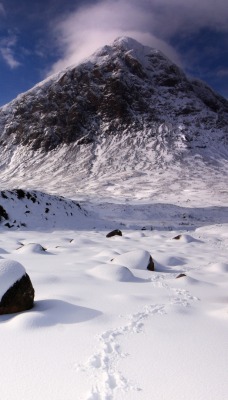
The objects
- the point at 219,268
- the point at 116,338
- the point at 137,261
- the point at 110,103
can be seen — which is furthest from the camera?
the point at 110,103

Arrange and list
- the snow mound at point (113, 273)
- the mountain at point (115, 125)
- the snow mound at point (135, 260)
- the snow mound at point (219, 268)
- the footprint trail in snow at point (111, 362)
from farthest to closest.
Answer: the mountain at point (115, 125) < the snow mound at point (219, 268) < the snow mound at point (135, 260) < the snow mound at point (113, 273) < the footprint trail in snow at point (111, 362)

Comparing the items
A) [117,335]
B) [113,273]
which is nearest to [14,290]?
[117,335]

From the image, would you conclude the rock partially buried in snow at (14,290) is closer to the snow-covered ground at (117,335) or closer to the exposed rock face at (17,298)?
the exposed rock face at (17,298)

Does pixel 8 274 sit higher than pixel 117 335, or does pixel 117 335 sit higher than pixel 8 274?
pixel 8 274

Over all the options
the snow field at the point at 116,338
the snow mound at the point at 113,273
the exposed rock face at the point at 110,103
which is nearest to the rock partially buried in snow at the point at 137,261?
the snow field at the point at 116,338

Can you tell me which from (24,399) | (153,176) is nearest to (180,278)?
(24,399)

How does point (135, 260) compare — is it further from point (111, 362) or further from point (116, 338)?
point (111, 362)

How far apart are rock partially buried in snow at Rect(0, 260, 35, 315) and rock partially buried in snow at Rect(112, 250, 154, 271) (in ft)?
9.40

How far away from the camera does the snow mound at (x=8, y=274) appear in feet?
12.7

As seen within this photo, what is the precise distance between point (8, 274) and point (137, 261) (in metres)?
3.13

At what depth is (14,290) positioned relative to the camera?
388cm

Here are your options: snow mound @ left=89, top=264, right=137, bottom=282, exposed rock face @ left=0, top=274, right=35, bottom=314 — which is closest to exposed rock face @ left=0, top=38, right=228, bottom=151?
snow mound @ left=89, top=264, right=137, bottom=282

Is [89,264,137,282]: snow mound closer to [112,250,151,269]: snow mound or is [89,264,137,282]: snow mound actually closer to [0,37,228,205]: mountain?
[112,250,151,269]: snow mound

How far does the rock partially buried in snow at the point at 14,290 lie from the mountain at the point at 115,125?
43967 mm
